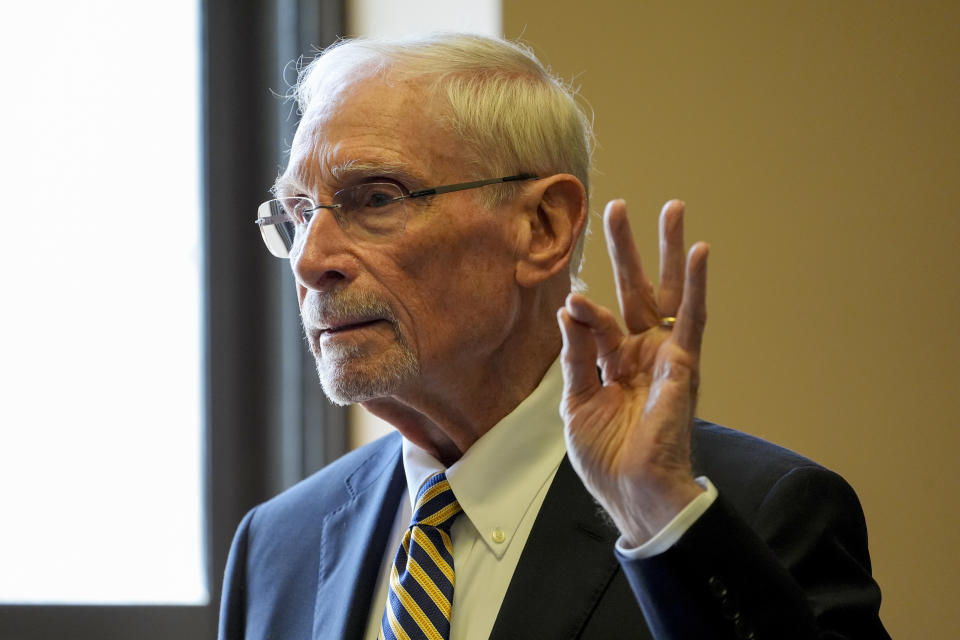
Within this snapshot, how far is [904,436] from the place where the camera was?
2.25 meters

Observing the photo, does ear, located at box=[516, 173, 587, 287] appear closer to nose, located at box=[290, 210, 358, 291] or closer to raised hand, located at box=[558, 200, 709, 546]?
nose, located at box=[290, 210, 358, 291]

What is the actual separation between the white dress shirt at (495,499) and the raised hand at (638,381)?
383 millimetres

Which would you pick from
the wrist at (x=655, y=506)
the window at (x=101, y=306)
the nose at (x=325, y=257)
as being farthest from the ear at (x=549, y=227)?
the window at (x=101, y=306)

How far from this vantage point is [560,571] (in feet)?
5.00

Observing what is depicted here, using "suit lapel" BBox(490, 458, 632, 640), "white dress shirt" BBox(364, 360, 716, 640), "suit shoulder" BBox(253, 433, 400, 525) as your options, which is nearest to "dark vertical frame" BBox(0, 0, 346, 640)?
"suit shoulder" BBox(253, 433, 400, 525)

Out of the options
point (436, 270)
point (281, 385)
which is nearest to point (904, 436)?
point (436, 270)

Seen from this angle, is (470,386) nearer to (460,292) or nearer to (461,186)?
(460,292)

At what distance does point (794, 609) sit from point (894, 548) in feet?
3.83

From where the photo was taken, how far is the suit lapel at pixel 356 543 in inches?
67.7

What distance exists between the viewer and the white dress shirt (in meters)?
1.59

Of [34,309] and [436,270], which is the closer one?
[436,270]

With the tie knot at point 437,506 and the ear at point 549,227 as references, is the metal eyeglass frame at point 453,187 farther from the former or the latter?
the tie knot at point 437,506

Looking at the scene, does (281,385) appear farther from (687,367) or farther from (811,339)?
(687,367)

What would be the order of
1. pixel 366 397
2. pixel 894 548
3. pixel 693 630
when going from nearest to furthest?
pixel 693 630
pixel 366 397
pixel 894 548
